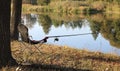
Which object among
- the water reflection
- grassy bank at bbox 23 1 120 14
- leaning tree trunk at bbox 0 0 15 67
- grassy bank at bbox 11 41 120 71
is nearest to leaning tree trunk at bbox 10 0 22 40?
grassy bank at bbox 11 41 120 71

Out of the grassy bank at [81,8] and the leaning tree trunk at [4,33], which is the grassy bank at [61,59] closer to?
the leaning tree trunk at [4,33]

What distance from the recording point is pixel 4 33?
7355 millimetres

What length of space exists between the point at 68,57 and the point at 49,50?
1316 mm

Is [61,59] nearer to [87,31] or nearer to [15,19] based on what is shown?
[15,19]

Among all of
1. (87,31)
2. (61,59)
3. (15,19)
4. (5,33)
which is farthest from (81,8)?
(5,33)

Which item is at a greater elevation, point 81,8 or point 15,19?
point 15,19

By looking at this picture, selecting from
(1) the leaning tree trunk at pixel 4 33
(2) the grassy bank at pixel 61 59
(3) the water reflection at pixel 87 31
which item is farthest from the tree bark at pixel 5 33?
Answer: (3) the water reflection at pixel 87 31

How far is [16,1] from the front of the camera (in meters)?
12.3

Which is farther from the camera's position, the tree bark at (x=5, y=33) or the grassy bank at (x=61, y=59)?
the grassy bank at (x=61, y=59)

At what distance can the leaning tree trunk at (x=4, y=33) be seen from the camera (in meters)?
7.24

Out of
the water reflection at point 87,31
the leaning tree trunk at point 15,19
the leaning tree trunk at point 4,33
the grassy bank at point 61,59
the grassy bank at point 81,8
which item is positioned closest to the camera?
the leaning tree trunk at point 4,33

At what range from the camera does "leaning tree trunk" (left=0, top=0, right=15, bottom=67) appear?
7238 mm

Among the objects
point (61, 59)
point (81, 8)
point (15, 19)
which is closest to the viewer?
point (61, 59)

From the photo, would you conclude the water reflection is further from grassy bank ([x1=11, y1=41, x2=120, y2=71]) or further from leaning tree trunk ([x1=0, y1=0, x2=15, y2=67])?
leaning tree trunk ([x1=0, y1=0, x2=15, y2=67])
